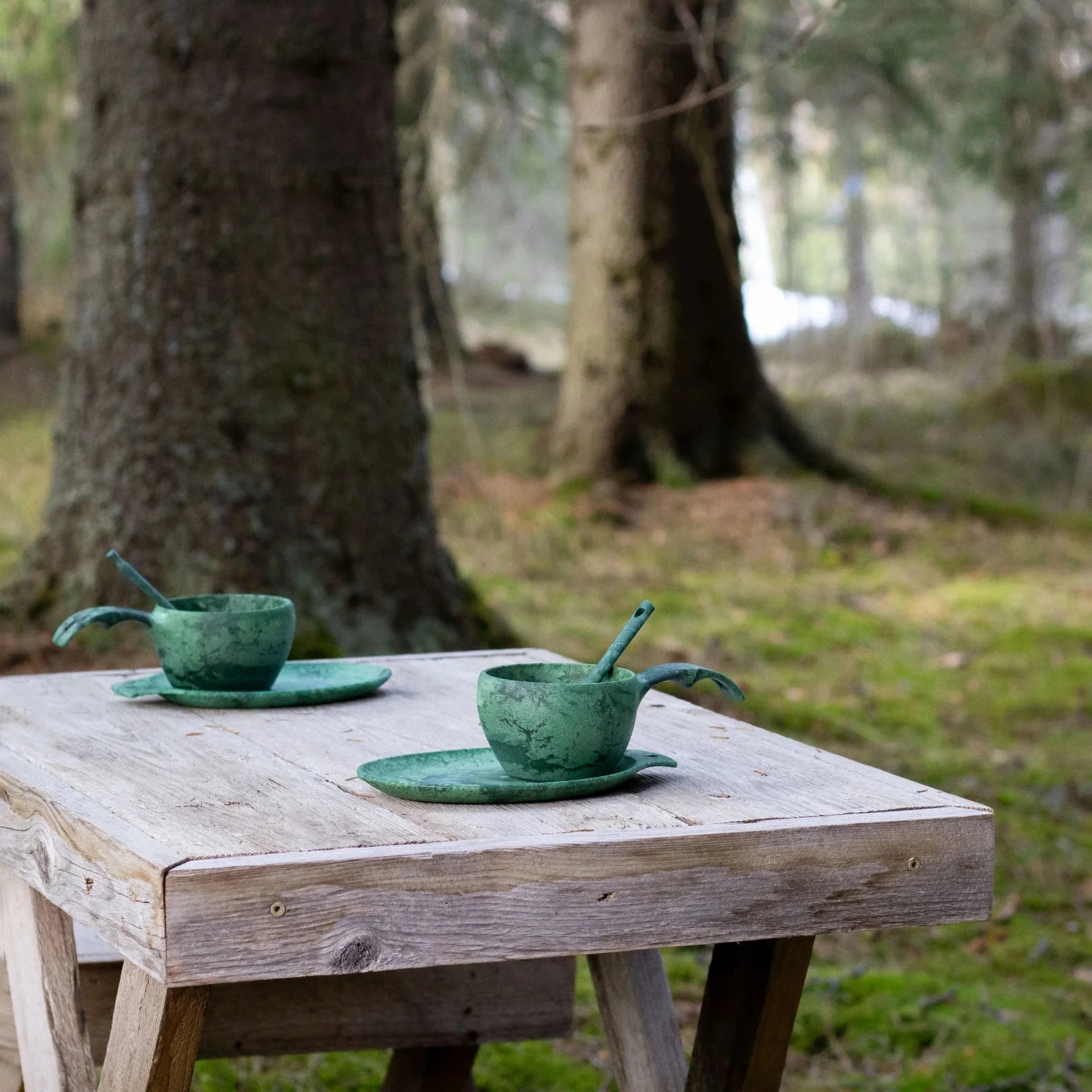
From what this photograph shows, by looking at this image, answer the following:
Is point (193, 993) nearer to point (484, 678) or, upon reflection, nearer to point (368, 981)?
point (484, 678)

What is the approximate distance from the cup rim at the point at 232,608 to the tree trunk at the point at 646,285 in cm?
706

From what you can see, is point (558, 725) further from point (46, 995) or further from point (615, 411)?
point (615, 411)

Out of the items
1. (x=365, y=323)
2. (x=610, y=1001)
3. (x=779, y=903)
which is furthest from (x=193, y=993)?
(x=365, y=323)

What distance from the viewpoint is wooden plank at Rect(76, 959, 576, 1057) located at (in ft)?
8.59

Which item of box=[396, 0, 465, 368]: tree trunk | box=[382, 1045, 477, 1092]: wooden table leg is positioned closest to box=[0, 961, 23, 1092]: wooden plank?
box=[382, 1045, 477, 1092]: wooden table leg

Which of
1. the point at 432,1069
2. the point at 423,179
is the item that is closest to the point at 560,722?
the point at 432,1069

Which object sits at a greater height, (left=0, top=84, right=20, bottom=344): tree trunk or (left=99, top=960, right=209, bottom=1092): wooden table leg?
(left=0, top=84, right=20, bottom=344): tree trunk

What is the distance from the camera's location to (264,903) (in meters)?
1.54

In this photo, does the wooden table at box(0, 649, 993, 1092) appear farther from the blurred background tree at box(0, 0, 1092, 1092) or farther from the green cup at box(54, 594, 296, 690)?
the blurred background tree at box(0, 0, 1092, 1092)

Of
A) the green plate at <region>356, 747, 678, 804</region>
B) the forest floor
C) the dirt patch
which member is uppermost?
the green plate at <region>356, 747, 678, 804</region>

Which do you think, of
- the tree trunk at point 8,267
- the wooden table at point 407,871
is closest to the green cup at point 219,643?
the wooden table at point 407,871

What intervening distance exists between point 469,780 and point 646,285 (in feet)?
25.7

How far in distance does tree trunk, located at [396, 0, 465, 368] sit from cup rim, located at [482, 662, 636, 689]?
11.4 ft

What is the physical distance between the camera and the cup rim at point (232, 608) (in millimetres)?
A: 2434
